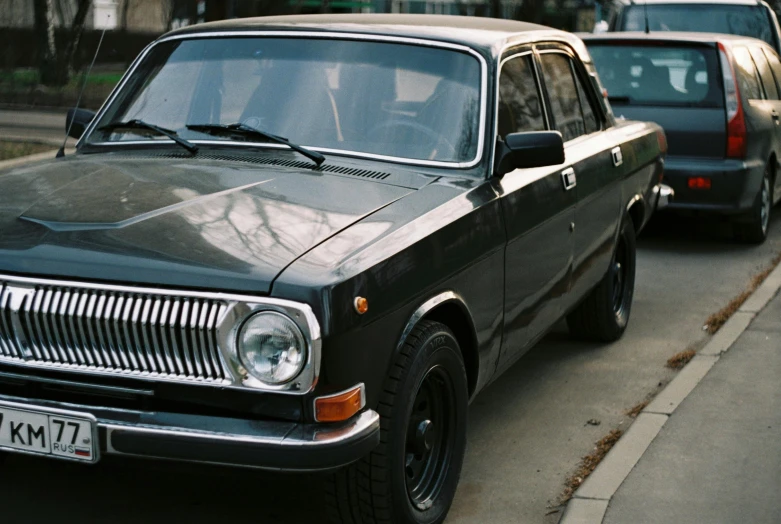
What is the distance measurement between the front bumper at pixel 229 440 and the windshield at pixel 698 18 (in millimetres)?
12099

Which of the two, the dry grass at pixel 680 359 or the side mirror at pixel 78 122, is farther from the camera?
the dry grass at pixel 680 359

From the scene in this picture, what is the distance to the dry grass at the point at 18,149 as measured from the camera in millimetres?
14011

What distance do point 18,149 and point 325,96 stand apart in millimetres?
10597

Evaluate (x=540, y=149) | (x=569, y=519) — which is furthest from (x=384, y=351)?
(x=540, y=149)

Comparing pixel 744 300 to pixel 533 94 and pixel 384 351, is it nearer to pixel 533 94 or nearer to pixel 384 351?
pixel 533 94

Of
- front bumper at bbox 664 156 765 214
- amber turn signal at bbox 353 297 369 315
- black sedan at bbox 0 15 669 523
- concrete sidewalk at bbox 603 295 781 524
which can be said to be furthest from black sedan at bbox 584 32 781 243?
amber turn signal at bbox 353 297 369 315

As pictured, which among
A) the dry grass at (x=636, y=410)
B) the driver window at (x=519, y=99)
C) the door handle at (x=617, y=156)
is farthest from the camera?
the door handle at (x=617, y=156)

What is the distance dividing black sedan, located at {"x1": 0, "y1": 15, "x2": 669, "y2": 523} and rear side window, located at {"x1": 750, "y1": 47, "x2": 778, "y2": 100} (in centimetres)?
540

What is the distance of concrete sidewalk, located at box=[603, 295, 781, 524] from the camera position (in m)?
4.38

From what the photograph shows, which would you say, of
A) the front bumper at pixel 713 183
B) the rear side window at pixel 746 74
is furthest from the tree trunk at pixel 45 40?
the front bumper at pixel 713 183

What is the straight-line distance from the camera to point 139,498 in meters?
4.45

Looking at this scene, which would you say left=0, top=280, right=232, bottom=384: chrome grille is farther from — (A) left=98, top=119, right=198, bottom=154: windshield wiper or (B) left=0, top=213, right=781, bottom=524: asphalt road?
(A) left=98, top=119, right=198, bottom=154: windshield wiper

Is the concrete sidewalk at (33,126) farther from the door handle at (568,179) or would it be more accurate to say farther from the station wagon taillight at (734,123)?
the door handle at (568,179)

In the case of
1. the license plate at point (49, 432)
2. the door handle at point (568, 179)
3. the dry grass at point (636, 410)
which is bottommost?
the dry grass at point (636, 410)
